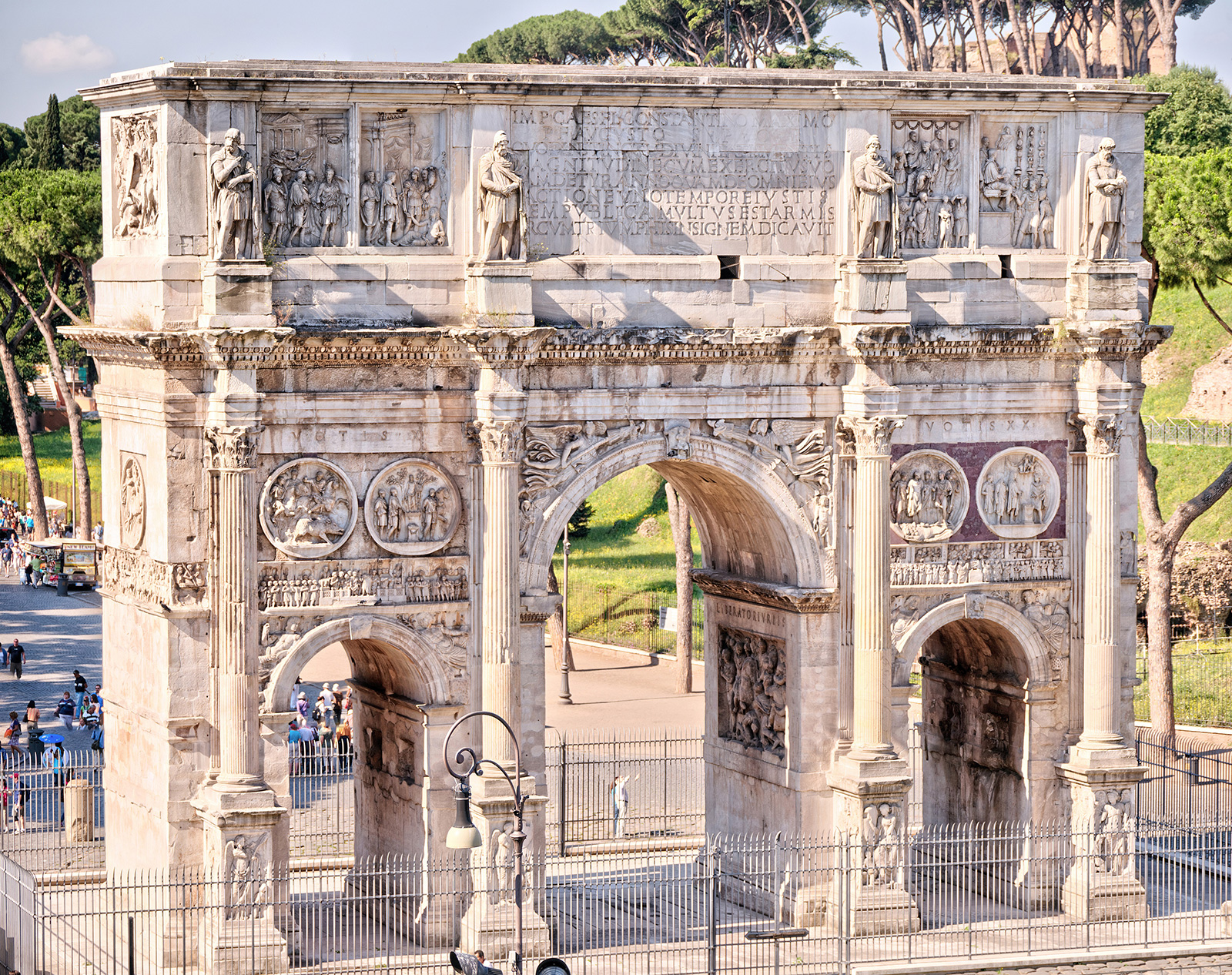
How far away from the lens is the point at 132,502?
2716cm

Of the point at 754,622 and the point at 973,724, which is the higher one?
the point at 754,622

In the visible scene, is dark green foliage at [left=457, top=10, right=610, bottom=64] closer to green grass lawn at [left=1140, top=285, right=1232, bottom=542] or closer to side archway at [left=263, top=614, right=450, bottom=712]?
green grass lawn at [left=1140, top=285, right=1232, bottom=542]

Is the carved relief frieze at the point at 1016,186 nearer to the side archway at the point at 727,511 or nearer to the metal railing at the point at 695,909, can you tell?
the side archway at the point at 727,511

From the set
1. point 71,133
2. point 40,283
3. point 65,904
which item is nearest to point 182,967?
point 65,904

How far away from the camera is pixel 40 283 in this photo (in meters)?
61.9

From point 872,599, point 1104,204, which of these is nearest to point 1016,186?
point 1104,204

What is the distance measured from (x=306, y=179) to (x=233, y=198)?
1284 mm

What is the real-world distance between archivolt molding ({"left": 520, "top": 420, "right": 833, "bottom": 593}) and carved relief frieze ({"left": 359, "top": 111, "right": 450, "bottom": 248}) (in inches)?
114

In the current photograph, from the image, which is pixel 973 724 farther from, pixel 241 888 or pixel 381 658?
pixel 241 888

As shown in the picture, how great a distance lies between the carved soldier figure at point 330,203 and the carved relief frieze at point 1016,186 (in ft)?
28.5

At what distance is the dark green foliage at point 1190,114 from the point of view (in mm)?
67125

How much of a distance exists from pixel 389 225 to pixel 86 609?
34.0m

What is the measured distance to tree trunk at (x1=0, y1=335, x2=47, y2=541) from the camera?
64625mm

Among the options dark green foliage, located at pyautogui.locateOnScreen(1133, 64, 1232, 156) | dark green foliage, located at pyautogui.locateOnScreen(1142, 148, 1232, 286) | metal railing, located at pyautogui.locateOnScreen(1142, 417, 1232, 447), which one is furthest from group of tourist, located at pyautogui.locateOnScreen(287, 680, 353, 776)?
dark green foliage, located at pyautogui.locateOnScreen(1133, 64, 1232, 156)
